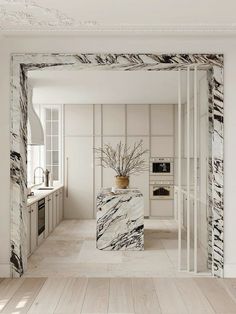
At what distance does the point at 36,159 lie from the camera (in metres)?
8.94

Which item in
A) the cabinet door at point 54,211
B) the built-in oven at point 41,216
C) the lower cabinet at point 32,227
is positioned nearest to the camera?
the lower cabinet at point 32,227

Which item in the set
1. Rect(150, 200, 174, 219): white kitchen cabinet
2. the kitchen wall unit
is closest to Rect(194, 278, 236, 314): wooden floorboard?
the kitchen wall unit

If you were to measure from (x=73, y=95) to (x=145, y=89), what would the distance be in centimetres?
143

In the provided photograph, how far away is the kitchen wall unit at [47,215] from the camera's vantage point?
5377 mm

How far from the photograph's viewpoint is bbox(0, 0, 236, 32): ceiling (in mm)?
3541

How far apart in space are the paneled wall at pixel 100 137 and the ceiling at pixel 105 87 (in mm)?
282

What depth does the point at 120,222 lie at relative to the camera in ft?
19.0

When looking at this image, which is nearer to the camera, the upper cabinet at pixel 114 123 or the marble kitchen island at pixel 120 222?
the marble kitchen island at pixel 120 222

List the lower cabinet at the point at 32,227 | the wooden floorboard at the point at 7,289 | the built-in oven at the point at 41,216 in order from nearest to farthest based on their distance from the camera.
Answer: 1. the wooden floorboard at the point at 7,289
2. the lower cabinet at the point at 32,227
3. the built-in oven at the point at 41,216

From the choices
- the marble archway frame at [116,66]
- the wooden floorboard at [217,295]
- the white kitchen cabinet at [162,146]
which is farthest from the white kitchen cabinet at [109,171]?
the wooden floorboard at [217,295]

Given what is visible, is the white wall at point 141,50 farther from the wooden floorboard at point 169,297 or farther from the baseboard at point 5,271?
the wooden floorboard at point 169,297

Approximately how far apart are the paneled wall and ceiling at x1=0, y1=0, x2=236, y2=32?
473cm

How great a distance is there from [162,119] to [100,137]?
4.51ft

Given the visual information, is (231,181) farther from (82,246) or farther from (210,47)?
(82,246)
